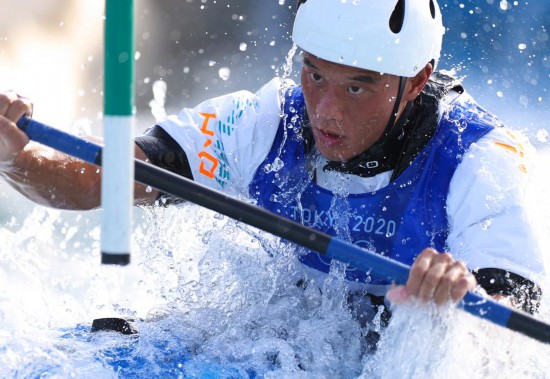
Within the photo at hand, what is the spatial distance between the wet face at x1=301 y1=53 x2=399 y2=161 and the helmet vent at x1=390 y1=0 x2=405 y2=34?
13cm

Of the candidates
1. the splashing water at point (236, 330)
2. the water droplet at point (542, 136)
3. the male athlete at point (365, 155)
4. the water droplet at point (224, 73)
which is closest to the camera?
the splashing water at point (236, 330)

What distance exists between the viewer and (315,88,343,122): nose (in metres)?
2.50

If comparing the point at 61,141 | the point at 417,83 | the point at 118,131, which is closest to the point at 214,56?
the point at 417,83

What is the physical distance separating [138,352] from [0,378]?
15.0 inches

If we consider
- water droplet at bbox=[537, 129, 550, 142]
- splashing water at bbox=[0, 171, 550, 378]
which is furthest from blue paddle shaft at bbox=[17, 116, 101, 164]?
water droplet at bbox=[537, 129, 550, 142]

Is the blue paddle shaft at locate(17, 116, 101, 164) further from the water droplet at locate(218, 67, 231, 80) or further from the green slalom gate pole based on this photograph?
the water droplet at locate(218, 67, 231, 80)

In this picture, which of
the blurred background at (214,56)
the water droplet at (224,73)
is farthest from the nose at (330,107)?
the water droplet at (224,73)

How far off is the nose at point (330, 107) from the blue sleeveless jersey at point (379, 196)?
241 millimetres

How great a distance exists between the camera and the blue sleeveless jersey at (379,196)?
2.62 meters

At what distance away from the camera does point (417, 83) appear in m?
2.72

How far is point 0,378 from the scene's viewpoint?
2.17 meters

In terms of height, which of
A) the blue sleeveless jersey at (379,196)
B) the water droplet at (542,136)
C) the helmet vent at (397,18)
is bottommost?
the blue sleeveless jersey at (379,196)

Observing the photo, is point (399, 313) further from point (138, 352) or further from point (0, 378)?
point (0, 378)

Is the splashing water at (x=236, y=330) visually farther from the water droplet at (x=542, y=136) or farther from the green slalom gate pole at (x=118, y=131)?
the water droplet at (x=542, y=136)
